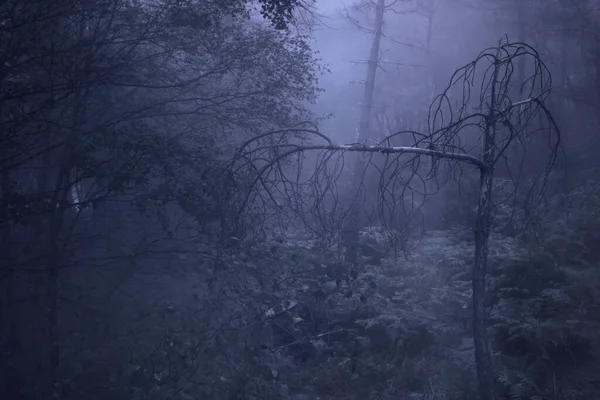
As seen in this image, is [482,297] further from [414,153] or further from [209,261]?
[209,261]

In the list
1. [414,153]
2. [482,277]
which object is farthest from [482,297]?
[414,153]

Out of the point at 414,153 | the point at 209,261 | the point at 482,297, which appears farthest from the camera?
the point at 209,261

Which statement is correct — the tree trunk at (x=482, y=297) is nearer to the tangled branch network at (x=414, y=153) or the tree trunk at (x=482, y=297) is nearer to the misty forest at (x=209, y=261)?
the misty forest at (x=209, y=261)

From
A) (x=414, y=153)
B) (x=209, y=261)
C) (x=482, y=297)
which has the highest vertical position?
(x=414, y=153)

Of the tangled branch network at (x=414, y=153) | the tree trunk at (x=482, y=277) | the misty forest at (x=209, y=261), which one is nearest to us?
the tangled branch network at (x=414, y=153)

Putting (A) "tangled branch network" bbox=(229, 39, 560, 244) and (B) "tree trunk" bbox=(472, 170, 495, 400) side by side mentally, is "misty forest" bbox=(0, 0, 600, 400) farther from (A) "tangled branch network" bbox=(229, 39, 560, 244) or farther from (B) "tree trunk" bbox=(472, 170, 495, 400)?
(A) "tangled branch network" bbox=(229, 39, 560, 244)

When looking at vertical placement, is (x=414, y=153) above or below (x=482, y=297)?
above

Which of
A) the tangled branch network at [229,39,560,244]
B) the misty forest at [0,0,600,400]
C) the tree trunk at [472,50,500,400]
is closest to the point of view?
the tangled branch network at [229,39,560,244]

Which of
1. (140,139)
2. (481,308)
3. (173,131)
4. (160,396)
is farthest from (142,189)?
(481,308)

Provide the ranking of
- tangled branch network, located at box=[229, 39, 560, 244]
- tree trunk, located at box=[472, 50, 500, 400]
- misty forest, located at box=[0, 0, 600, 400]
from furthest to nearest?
misty forest, located at box=[0, 0, 600, 400] → tree trunk, located at box=[472, 50, 500, 400] → tangled branch network, located at box=[229, 39, 560, 244]

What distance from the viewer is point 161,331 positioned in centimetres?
784

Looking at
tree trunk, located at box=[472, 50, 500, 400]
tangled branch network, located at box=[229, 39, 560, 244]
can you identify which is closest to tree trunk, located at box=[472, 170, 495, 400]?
tree trunk, located at box=[472, 50, 500, 400]

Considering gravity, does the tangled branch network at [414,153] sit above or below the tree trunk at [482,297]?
above

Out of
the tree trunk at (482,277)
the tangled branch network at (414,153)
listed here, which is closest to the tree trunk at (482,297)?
the tree trunk at (482,277)
